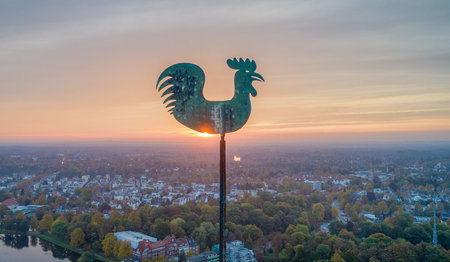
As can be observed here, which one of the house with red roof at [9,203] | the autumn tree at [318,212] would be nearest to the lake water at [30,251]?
the house with red roof at [9,203]

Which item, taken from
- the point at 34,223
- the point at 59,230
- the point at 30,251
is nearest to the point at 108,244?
the point at 30,251

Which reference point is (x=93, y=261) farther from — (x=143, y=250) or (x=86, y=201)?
(x=86, y=201)

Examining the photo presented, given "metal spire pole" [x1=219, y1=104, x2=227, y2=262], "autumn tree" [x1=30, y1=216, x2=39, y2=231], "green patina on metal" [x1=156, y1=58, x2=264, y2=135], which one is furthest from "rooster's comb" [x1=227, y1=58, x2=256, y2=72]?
"autumn tree" [x1=30, y1=216, x2=39, y2=231]

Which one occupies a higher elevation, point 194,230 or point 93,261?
point 194,230

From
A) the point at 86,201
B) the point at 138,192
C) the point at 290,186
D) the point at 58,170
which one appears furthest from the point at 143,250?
the point at 58,170

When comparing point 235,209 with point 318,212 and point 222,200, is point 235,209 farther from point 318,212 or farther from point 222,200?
point 222,200

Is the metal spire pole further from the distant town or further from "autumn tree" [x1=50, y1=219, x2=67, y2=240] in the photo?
"autumn tree" [x1=50, y1=219, x2=67, y2=240]
